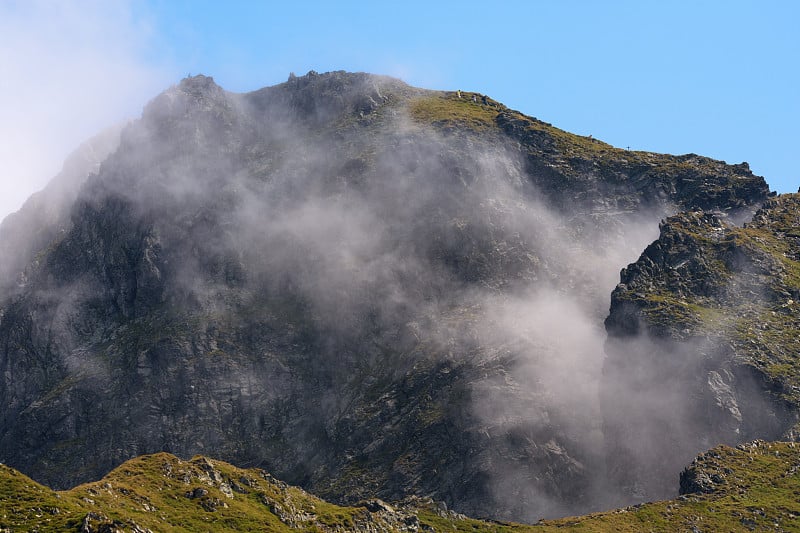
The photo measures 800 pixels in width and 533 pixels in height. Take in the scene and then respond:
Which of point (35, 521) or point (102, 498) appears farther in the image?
point (102, 498)

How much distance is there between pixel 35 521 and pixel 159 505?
3495 cm

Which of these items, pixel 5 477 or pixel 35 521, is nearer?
pixel 35 521

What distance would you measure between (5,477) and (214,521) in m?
40.4

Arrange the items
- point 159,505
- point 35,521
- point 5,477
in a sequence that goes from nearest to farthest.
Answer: point 35,521
point 5,477
point 159,505

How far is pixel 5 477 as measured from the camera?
179 metres

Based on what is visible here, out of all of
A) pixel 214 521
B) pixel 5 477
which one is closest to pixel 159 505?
pixel 214 521

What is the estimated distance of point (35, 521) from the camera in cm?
16462

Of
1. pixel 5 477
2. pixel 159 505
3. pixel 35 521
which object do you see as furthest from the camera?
pixel 159 505

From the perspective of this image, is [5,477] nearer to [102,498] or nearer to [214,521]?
[102,498]

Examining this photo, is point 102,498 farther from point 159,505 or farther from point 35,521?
point 35,521

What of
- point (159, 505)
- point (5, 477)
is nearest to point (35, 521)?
point (5, 477)

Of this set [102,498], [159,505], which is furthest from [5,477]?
[159,505]

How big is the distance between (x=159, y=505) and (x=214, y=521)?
10947 millimetres

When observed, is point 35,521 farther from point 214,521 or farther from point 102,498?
point 214,521
